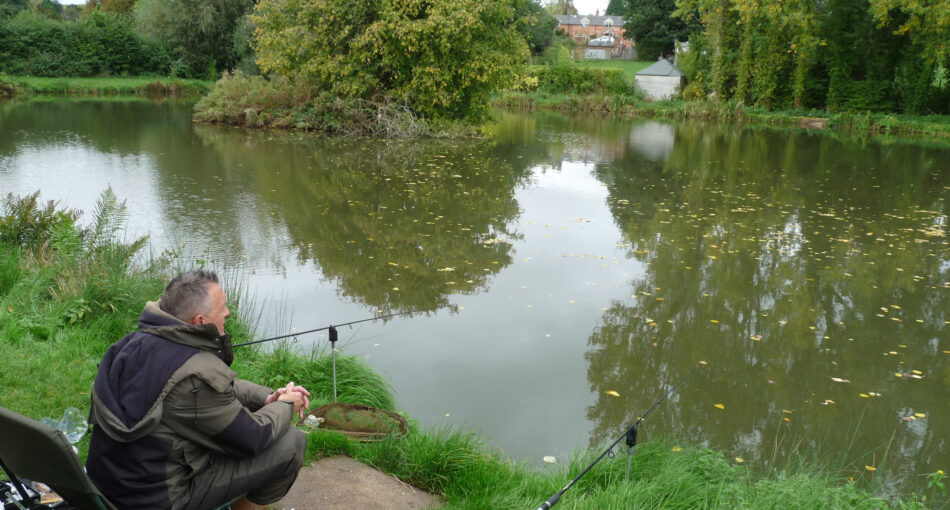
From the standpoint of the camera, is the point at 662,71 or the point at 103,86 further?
the point at 662,71

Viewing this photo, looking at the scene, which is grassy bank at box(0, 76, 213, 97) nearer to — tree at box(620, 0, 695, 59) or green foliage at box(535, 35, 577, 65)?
green foliage at box(535, 35, 577, 65)

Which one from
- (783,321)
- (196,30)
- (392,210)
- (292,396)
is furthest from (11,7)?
(292,396)

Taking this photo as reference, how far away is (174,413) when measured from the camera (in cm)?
266

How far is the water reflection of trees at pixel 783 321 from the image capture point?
5.46 m

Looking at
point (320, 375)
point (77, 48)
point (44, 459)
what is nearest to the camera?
point (44, 459)

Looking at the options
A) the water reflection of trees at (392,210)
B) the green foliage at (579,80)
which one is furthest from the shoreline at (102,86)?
the green foliage at (579,80)

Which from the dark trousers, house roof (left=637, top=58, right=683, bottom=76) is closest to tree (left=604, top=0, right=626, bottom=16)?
house roof (left=637, top=58, right=683, bottom=76)

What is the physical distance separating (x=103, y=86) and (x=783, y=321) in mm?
39705

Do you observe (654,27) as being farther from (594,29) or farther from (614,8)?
(594,29)

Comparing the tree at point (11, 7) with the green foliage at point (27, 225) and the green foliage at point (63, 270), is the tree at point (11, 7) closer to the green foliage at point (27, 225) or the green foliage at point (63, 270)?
the green foliage at point (27, 225)

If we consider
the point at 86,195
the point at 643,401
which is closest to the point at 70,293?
the point at 643,401

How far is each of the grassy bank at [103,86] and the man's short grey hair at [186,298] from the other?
37668mm

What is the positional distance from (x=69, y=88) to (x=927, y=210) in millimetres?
38045

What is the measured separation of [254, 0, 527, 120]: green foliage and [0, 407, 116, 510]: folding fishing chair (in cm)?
1912
